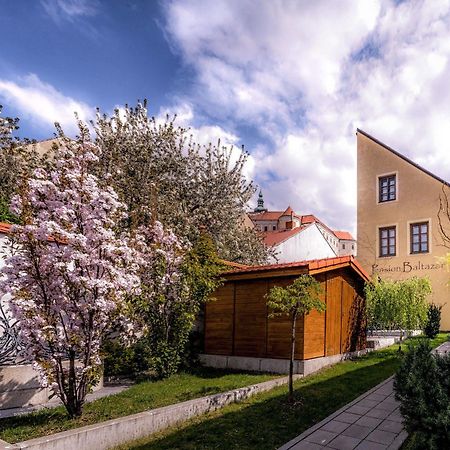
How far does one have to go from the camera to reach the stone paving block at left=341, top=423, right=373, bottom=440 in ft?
20.2

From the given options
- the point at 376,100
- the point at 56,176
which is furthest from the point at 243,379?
the point at 376,100

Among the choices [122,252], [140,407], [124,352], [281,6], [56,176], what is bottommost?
[140,407]

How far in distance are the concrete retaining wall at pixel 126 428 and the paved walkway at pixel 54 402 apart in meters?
2.19

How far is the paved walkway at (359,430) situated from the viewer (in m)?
5.77

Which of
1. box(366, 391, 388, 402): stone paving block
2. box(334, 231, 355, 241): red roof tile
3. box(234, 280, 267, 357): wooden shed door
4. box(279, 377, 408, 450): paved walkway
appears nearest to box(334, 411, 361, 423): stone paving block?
box(279, 377, 408, 450): paved walkway

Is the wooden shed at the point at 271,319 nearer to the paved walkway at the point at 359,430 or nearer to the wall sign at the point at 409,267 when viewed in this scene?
the paved walkway at the point at 359,430

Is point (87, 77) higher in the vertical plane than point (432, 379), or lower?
higher

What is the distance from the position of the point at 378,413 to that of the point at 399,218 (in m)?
19.3

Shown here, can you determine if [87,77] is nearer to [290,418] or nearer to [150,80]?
[150,80]

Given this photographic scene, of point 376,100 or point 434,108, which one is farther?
point 376,100

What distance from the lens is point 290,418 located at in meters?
6.96

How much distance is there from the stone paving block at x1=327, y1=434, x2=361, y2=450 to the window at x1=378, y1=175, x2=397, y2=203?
834 inches

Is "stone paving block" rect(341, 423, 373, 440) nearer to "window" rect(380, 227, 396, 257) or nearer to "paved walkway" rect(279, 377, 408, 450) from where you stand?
"paved walkway" rect(279, 377, 408, 450)

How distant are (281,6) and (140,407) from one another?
8279 mm
